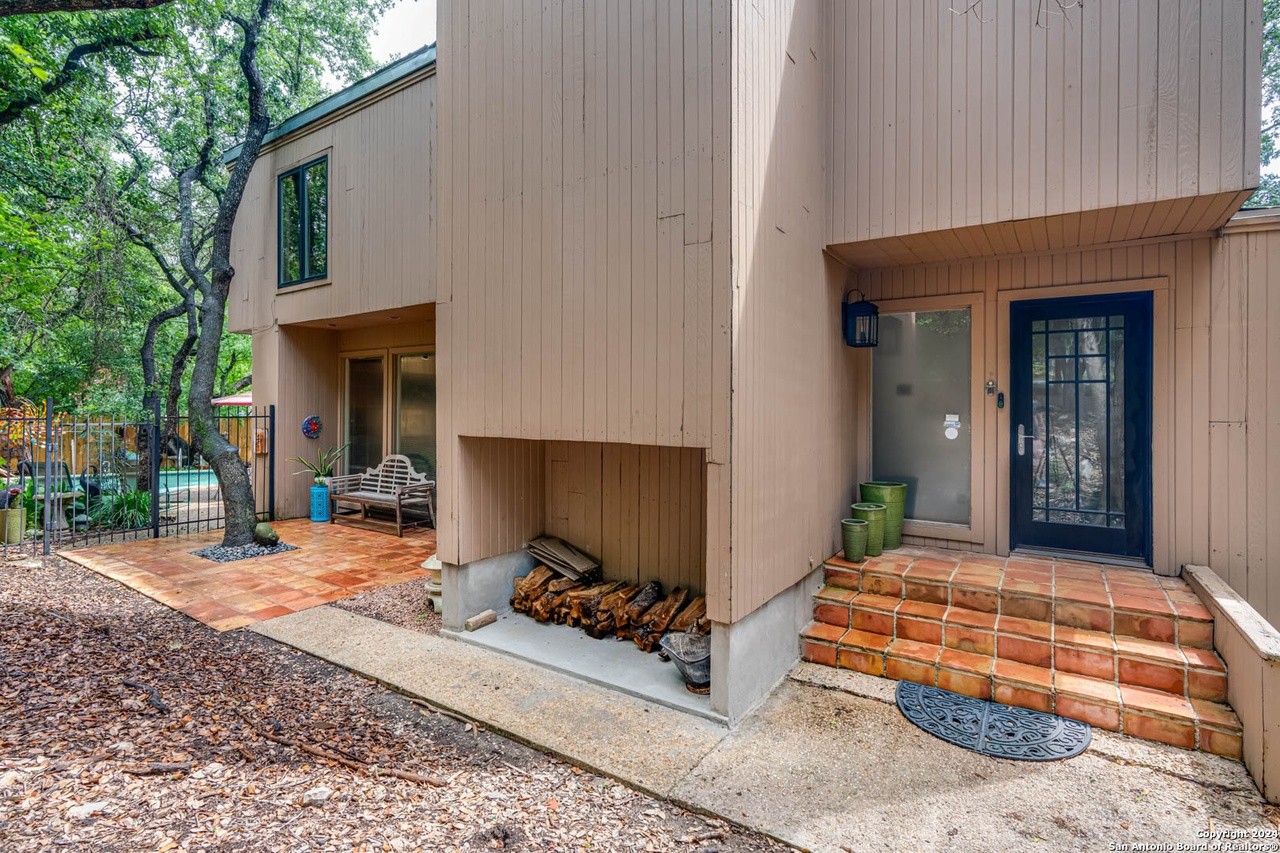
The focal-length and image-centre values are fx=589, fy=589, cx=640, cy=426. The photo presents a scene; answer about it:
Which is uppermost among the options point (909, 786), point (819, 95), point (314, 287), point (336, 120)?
point (336, 120)

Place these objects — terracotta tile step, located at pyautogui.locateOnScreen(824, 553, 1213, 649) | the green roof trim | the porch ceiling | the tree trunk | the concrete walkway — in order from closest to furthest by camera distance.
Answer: the concrete walkway, terracotta tile step, located at pyautogui.locateOnScreen(824, 553, 1213, 649), the porch ceiling, the green roof trim, the tree trunk

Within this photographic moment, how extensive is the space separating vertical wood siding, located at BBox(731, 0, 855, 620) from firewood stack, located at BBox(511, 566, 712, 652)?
31.6 inches

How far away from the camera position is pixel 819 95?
3.94 m

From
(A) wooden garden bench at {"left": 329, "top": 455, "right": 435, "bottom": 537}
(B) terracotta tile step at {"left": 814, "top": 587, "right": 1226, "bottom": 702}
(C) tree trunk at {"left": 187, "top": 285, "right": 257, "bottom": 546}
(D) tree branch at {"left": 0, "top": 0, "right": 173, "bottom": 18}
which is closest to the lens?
Result: (B) terracotta tile step at {"left": 814, "top": 587, "right": 1226, "bottom": 702}

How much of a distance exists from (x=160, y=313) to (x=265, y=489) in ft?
20.4

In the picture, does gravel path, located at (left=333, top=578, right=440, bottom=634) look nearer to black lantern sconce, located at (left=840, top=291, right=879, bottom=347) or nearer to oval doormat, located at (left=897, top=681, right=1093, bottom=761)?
oval doormat, located at (left=897, top=681, right=1093, bottom=761)

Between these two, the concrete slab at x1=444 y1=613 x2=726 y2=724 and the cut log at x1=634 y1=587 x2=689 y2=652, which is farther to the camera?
the cut log at x1=634 y1=587 x2=689 y2=652

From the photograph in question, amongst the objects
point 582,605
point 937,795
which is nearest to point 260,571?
point 582,605

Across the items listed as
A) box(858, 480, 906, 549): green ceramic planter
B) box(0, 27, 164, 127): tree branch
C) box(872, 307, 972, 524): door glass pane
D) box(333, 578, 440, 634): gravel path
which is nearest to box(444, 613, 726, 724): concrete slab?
box(333, 578, 440, 634): gravel path

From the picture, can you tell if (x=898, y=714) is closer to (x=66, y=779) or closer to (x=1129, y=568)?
(x=1129, y=568)

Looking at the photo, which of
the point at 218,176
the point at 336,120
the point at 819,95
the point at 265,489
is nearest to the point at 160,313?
the point at 218,176

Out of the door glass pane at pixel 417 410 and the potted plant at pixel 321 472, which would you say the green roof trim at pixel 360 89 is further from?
the potted plant at pixel 321 472

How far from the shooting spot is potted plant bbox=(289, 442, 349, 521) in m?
7.87

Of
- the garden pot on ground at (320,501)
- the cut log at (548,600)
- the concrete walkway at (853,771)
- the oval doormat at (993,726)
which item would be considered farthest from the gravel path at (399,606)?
the garden pot on ground at (320,501)
